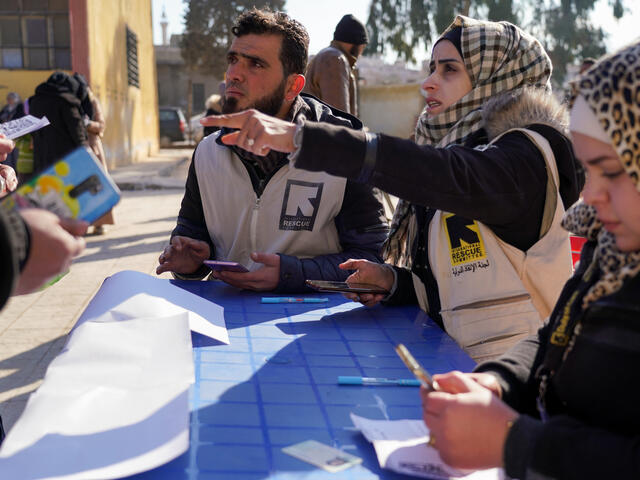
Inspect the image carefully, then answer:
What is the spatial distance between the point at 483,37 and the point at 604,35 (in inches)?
1282

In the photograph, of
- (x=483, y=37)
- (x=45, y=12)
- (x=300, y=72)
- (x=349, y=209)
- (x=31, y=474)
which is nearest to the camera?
(x=31, y=474)

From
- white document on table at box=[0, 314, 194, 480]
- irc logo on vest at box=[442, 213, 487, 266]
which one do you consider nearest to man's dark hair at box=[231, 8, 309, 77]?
irc logo on vest at box=[442, 213, 487, 266]

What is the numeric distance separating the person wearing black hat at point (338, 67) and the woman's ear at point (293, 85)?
2360 mm

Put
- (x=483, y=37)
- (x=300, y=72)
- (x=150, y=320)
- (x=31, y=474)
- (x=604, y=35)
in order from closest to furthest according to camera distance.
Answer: (x=31, y=474) < (x=150, y=320) < (x=483, y=37) < (x=300, y=72) < (x=604, y=35)

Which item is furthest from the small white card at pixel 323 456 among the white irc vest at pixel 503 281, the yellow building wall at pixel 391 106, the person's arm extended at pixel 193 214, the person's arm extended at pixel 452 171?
the yellow building wall at pixel 391 106

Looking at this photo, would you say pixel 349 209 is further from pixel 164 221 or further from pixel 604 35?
pixel 604 35

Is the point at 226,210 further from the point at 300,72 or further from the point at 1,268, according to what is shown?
the point at 1,268

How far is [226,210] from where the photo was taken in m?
2.72

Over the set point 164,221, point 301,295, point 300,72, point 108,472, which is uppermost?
point 300,72

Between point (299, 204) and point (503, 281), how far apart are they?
0.99 m

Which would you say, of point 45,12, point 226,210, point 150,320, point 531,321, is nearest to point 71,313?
point 226,210

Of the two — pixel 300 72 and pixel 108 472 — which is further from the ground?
pixel 300 72

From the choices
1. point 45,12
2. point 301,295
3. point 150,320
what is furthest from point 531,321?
point 45,12

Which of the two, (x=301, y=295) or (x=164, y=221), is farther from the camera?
(x=164, y=221)
